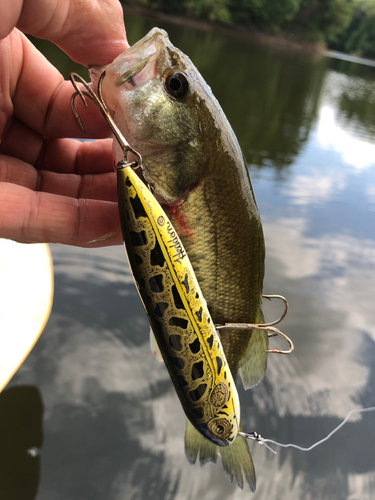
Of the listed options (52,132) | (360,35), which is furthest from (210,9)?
(52,132)

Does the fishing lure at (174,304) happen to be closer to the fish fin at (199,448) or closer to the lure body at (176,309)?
the lure body at (176,309)

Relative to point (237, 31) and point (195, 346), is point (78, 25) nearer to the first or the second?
point (195, 346)

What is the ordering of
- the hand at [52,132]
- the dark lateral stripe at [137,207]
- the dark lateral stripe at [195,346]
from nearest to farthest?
the dark lateral stripe at [137,207], the dark lateral stripe at [195,346], the hand at [52,132]

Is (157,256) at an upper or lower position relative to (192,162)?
lower

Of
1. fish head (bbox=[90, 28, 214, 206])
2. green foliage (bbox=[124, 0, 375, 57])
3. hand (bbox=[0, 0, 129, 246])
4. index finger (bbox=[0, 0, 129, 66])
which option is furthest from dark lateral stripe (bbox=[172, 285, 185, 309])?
green foliage (bbox=[124, 0, 375, 57])

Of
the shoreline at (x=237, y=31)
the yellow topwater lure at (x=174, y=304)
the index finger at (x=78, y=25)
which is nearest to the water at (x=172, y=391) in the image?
the yellow topwater lure at (x=174, y=304)

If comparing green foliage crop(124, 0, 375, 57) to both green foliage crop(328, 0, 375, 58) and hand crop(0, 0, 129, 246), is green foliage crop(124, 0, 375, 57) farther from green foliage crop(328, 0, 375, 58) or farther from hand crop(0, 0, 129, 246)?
hand crop(0, 0, 129, 246)
